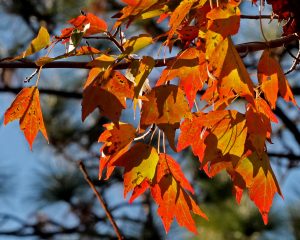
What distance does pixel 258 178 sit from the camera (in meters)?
0.85

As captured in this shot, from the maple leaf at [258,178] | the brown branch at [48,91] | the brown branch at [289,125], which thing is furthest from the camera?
the brown branch at [48,91]

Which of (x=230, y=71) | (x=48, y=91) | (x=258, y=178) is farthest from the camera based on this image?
(x=48, y=91)

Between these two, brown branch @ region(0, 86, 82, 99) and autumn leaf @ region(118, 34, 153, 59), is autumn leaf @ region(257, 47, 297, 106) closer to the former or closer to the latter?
autumn leaf @ region(118, 34, 153, 59)

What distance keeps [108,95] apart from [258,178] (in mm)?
214

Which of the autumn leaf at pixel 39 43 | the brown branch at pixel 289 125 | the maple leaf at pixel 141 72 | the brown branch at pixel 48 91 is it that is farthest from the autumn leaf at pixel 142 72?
the brown branch at pixel 48 91

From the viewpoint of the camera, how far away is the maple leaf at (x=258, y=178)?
844 millimetres

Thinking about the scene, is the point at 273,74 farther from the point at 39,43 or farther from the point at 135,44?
the point at 39,43

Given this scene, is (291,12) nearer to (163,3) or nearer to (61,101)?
(163,3)

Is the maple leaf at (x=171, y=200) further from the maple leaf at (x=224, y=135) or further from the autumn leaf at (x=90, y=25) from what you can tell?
the autumn leaf at (x=90, y=25)

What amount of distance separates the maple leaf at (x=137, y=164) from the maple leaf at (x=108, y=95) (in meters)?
0.10

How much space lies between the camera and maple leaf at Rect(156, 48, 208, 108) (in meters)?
0.79

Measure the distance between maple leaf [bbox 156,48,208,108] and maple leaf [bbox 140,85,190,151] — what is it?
0.6 inches

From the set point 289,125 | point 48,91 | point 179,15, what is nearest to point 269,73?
point 179,15

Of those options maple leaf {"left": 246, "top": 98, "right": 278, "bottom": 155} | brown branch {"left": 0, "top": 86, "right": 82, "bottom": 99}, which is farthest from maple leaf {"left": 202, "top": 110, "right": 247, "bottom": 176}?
brown branch {"left": 0, "top": 86, "right": 82, "bottom": 99}
